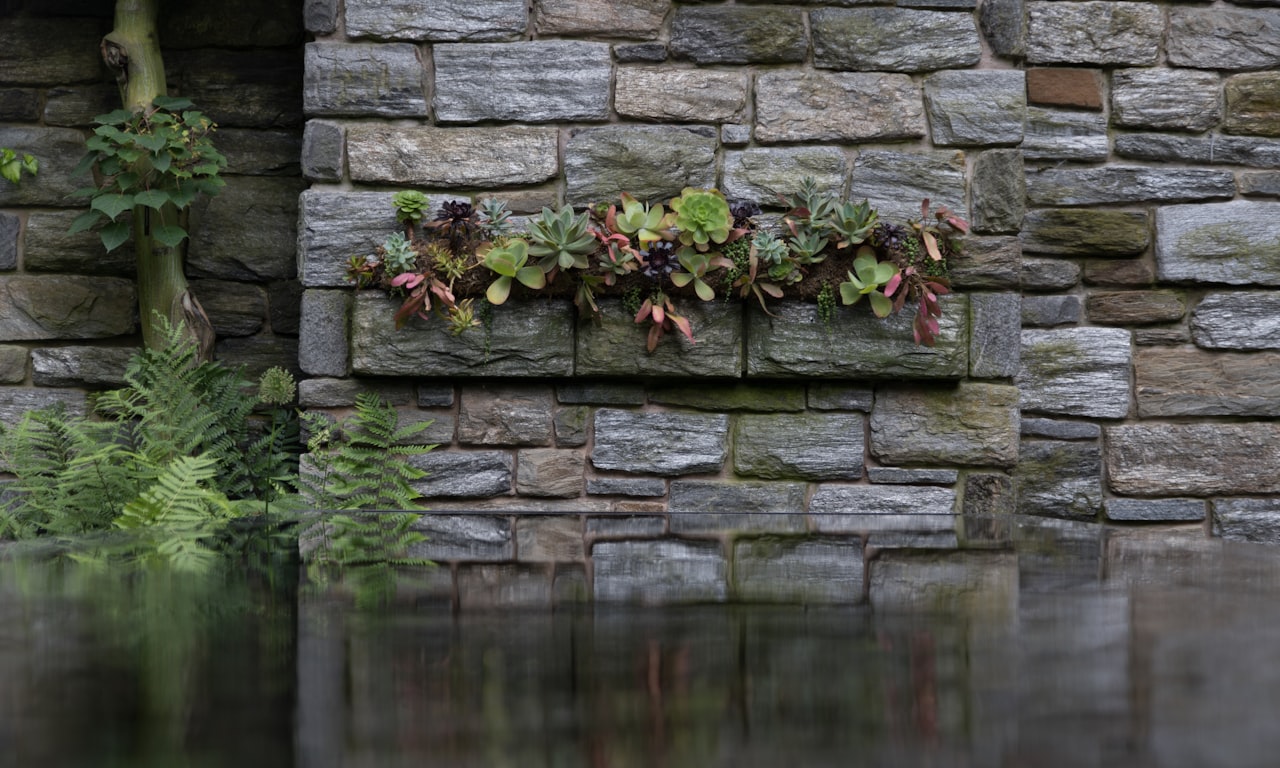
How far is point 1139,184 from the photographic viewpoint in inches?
132

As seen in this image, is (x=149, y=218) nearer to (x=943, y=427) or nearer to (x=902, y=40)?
(x=902, y=40)

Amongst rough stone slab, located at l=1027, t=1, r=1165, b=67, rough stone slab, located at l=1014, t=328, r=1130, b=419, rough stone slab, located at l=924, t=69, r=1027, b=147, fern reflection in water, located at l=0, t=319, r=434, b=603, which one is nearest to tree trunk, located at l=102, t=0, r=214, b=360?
fern reflection in water, located at l=0, t=319, r=434, b=603

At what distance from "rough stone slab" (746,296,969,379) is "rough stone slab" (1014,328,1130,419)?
495 millimetres

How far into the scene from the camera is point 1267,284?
11.0ft

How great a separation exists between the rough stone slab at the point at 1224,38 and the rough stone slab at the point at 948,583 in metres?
2.79

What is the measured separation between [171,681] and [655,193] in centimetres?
260

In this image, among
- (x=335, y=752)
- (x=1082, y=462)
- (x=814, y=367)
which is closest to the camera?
(x=335, y=752)

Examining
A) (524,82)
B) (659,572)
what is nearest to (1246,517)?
(524,82)

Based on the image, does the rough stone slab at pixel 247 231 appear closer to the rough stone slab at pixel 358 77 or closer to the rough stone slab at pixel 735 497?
the rough stone slab at pixel 358 77

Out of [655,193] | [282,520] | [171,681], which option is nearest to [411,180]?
[655,193]

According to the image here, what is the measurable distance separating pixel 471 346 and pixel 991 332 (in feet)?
4.92

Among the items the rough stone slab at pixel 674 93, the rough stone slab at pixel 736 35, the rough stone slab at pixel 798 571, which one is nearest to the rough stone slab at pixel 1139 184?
the rough stone slab at pixel 736 35

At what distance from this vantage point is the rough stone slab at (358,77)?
3.03m

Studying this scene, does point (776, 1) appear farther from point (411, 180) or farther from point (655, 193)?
point (411, 180)
